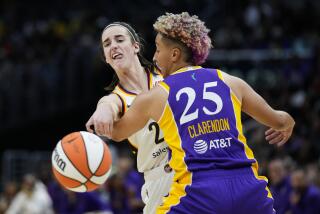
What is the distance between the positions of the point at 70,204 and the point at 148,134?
817cm

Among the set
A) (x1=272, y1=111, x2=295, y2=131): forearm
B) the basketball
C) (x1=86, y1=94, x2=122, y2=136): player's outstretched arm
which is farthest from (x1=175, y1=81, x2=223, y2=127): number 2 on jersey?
the basketball

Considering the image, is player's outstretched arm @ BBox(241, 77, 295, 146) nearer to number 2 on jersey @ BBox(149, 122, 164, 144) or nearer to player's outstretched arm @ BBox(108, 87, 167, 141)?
player's outstretched arm @ BBox(108, 87, 167, 141)

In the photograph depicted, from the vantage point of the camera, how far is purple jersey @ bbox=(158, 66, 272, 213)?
15.7 feet

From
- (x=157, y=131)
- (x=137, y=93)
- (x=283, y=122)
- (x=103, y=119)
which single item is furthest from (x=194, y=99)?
(x=137, y=93)

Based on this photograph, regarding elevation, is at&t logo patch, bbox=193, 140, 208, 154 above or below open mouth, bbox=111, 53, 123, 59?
below

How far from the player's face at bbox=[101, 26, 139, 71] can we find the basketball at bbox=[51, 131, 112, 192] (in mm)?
796

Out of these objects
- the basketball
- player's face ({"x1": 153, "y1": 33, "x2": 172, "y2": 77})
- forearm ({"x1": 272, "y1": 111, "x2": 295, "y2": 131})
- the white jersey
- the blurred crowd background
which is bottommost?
the blurred crowd background

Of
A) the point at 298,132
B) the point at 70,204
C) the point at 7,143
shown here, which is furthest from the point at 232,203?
the point at 7,143

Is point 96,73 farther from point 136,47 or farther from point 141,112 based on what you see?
point 141,112

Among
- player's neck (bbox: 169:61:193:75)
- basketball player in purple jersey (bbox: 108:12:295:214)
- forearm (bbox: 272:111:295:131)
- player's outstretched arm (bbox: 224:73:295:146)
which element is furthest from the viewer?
forearm (bbox: 272:111:295:131)

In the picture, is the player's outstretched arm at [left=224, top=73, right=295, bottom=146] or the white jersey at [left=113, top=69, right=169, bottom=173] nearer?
the player's outstretched arm at [left=224, top=73, right=295, bottom=146]

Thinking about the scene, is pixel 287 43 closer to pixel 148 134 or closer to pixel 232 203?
pixel 148 134

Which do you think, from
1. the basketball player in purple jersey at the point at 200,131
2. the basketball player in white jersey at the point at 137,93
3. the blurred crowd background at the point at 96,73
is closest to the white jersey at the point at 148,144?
the basketball player in white jersey at the point at 137,93

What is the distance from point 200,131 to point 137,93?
1.43m
